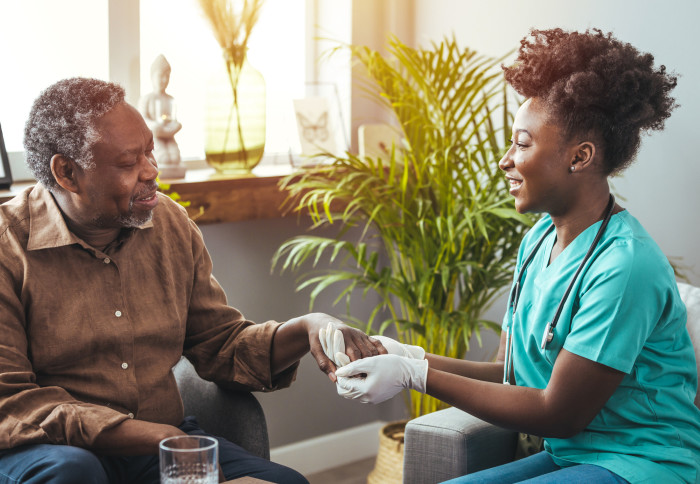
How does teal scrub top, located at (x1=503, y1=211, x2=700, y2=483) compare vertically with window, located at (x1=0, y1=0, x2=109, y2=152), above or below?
below

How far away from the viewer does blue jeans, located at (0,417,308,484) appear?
1380mm

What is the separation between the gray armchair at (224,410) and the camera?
1768 millimetres

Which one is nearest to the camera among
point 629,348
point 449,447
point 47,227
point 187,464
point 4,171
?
point 187,464

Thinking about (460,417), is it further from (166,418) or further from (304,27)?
(304,27)

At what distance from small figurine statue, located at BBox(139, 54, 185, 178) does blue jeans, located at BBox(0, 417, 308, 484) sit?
1.04 meters

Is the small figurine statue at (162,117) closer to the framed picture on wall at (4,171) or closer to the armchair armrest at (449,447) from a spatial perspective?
the framed picture on wall at (4,171)

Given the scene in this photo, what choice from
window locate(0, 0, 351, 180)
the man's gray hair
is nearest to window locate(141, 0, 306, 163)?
window locate(0, 0, 351, 180)

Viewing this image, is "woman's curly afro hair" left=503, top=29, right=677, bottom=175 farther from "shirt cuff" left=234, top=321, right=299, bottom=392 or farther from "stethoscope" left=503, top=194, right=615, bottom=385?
"shirt cuff" left=234, top=321, right=299, bottom=392

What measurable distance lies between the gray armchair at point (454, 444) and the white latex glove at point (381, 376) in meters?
0.23

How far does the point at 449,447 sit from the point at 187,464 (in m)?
0.72

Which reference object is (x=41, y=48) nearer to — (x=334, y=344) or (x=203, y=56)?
(x=203, y=56)

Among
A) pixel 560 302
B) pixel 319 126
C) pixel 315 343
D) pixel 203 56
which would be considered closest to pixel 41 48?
pixel 203 56

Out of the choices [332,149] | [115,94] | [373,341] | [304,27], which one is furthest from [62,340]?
[304,27]

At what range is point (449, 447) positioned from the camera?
171 cm
